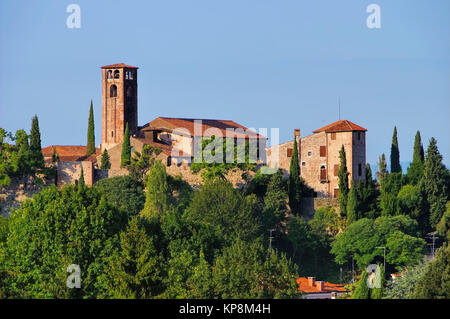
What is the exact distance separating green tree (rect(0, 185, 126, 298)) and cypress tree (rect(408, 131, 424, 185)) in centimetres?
2519

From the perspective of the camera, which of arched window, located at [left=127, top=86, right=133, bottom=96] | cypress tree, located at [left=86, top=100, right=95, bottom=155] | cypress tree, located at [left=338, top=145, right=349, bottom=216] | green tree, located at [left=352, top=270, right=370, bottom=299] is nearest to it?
green tree, located at [left=352, top=270, right=370, bottom=299]

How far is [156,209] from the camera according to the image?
227 ft

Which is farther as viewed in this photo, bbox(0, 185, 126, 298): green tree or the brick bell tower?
the brick bell tower

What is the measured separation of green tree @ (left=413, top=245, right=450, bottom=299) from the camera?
44812 millimetres

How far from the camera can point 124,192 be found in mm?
70625

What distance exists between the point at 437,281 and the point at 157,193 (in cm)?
2551

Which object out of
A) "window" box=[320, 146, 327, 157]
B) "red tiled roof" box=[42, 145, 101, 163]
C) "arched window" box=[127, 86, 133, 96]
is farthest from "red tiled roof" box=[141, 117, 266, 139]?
"window" box=[320, 146, 327, 157]

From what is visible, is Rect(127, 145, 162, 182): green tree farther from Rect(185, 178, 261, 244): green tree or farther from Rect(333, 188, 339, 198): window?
Rect(333, 188, 339, 198): window

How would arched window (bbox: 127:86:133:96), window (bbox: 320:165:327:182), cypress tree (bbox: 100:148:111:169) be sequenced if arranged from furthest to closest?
arched window (bbox: 127:86:133:96) < cypress tree (bbox: 100:148:111:169) < window (bbox: 320:165:327:182)

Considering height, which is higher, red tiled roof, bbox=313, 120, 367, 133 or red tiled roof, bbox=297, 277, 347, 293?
red tiled roof, bbox=313, 120, 367, 133

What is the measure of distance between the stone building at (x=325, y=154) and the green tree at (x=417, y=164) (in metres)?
3.98

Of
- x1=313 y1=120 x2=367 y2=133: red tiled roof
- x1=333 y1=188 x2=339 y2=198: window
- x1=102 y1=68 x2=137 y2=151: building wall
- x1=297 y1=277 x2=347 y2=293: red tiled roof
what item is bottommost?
x1=297 y1=277 x2=347 y2=293: red tiled roof
